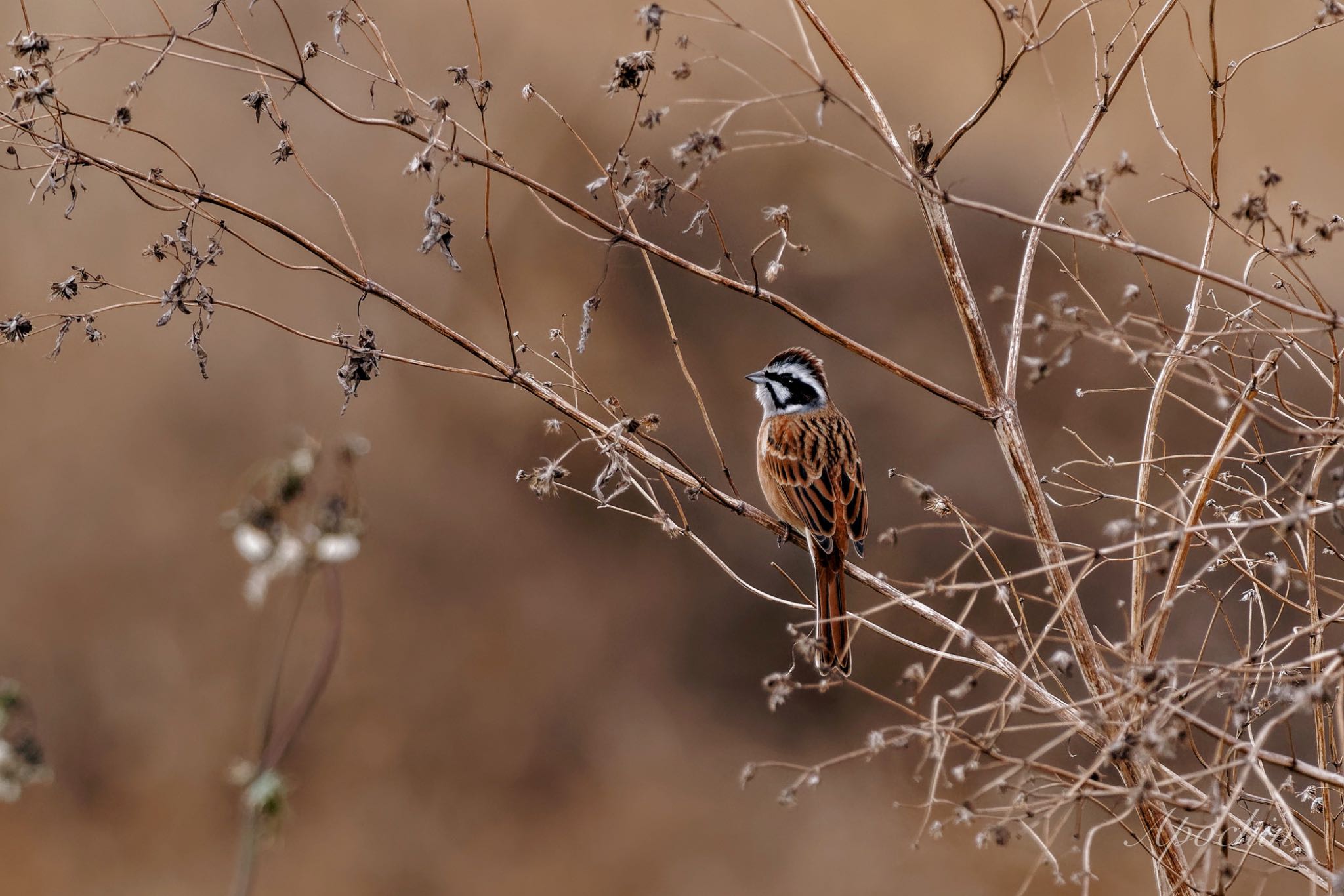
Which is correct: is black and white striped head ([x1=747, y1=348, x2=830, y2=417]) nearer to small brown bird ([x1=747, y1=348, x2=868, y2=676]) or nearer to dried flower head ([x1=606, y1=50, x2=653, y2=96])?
small brown bird ([x1=747, y1=348, x2=868, y2=676])

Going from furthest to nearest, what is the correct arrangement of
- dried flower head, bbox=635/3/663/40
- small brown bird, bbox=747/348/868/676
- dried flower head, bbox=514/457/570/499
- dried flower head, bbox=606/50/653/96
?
small brown bird, bbox=747/348/868/676 → dried flower head, bbox=514/457/570/499 → dried flower head, bbox=606/50/653/96 → dried flower head, bbox=635/3/663/40

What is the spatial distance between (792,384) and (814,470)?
0.51 m

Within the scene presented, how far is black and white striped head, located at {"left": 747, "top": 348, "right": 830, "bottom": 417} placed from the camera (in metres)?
4.70

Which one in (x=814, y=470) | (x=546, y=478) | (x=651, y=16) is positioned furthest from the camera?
(x=814, y=470)

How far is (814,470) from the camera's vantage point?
4395 millimetres

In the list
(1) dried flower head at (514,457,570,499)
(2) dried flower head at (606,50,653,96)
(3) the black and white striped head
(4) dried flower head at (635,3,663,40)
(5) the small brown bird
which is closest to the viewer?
(4) dried flower head at (635,3,663,40)

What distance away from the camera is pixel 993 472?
21.9 ft

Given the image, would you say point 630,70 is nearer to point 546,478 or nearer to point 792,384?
point 546,478

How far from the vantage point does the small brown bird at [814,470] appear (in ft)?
13.6

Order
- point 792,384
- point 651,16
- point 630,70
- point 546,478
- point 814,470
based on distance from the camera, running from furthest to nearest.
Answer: point 792,384, point 814,470, point 546,478, point 630,70, point 651,16

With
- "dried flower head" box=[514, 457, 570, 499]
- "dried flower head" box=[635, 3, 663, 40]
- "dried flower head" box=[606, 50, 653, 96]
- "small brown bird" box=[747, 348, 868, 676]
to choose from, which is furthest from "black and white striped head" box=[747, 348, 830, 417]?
"dried flower head" box=[635, 3, 663, 40]

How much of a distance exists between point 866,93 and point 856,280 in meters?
4.51

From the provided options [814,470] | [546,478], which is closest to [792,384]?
→ [814,470]

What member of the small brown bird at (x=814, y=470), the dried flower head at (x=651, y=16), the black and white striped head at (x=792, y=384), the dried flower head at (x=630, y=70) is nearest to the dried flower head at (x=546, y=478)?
the dried flower head at (x=630, y=70)
